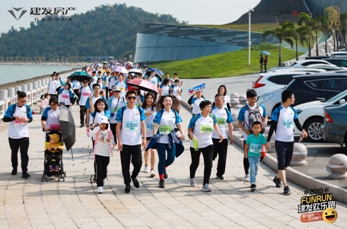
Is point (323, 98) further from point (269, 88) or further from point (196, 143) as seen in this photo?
point (196, 143)

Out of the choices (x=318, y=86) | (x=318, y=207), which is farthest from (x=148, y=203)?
(x=318, y=86)

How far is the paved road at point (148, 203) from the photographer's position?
596 cm

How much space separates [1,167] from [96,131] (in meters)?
2.87

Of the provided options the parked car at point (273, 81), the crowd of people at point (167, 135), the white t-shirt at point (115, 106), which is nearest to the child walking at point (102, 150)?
the crowd of people at point (167, 135)

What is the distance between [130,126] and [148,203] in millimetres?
1379

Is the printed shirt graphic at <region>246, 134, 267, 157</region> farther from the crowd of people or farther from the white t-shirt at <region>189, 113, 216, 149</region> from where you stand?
the white t-shirt at <region>189, 113, 216, 149</region>

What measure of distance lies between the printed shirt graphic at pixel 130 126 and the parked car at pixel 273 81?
34.8 feet

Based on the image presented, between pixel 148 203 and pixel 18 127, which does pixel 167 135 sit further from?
pixel 18 127

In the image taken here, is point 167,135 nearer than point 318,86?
Yes

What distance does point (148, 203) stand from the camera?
6930mm

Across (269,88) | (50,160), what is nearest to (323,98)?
(269,88)

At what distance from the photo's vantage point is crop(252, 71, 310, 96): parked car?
17.3 m

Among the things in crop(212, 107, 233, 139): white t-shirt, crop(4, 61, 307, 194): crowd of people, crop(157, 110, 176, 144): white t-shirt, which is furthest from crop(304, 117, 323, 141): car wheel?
crop(157, 110, 176, 144): white t-shirt

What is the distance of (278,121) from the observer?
7.62m
